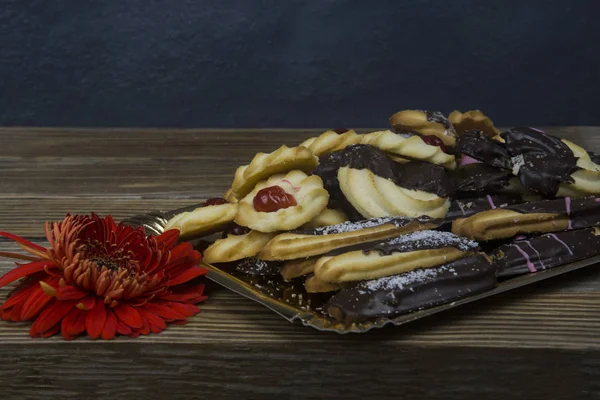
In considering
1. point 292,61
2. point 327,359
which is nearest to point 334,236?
point 327,359

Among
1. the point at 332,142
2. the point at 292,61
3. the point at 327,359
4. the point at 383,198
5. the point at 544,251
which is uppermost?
the point at 292,61

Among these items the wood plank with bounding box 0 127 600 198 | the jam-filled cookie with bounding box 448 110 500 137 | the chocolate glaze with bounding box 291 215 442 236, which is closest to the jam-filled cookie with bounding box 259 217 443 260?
the chocolate glaze with bounding box 291 215 442 236

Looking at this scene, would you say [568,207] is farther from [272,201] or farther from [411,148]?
[272,201]

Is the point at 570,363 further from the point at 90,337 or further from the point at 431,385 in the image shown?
the point at 90,337

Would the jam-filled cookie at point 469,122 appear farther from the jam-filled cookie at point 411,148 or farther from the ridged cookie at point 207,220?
the ridged cookie at point 207,220

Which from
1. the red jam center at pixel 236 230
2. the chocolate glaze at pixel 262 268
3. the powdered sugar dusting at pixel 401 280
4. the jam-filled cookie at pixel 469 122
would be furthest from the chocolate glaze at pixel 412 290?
the jam-filled cookie at pixel 469 122

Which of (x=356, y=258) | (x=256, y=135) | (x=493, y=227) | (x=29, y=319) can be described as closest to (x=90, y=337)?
(x=29, y=319)
